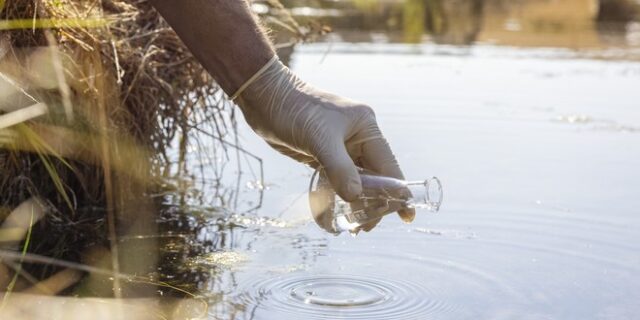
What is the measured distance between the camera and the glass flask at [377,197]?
2867 millimetres

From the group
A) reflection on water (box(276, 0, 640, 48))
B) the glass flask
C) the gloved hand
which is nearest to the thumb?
the gloved hand

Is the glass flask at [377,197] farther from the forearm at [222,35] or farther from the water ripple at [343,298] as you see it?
the forearm at [222,35]

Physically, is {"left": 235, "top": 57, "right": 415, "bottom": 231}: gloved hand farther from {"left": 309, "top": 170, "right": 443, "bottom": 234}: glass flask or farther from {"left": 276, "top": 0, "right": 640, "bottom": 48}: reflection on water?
{"left": 276, "top": 0, "right": 640, "bottom": 48}: reflection on water

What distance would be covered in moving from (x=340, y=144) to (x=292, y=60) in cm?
498

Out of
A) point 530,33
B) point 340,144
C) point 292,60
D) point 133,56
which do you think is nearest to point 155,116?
point 133,56

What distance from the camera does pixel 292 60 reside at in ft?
25.2

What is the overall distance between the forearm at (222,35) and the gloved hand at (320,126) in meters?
0.05

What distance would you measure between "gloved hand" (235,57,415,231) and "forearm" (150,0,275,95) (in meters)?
0.05

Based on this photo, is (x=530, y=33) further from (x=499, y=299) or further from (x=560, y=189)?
(x=499, y=299)

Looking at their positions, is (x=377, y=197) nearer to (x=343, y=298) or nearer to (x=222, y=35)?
(x=343, y=298)

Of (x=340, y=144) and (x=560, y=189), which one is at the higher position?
(x=340, y=144)

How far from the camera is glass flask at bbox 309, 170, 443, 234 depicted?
2.87 m

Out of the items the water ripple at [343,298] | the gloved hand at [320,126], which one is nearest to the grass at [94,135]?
the water ripple at [343,298]

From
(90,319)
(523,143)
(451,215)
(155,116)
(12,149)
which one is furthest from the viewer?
(523,143)
